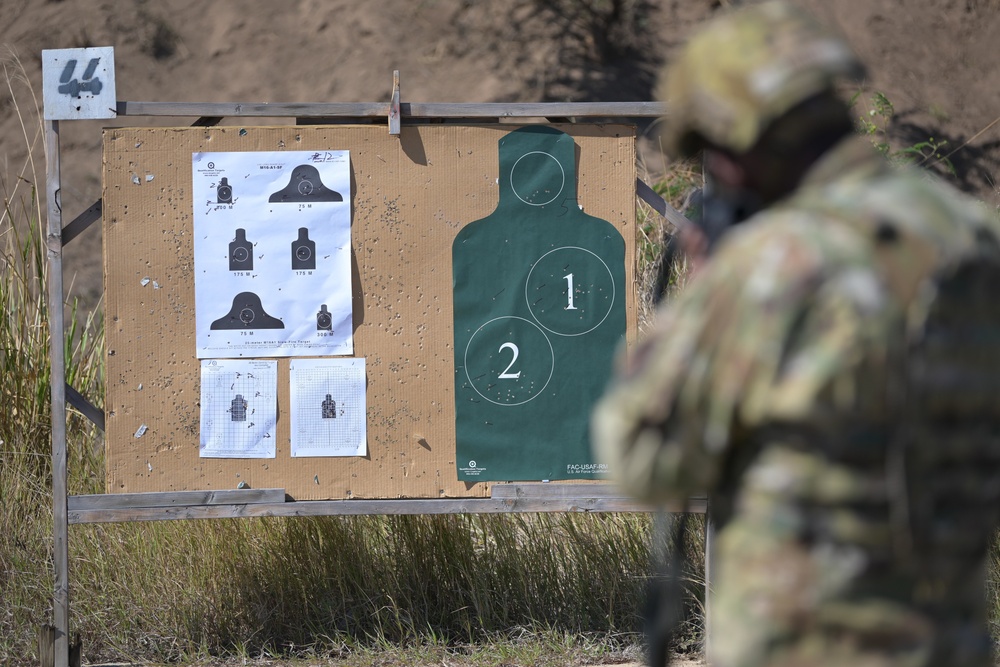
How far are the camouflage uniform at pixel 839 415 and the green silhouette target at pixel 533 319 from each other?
2.79m

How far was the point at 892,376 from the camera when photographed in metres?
1.51

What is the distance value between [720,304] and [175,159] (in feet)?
11.2

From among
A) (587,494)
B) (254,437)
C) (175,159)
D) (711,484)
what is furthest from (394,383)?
(711,484)

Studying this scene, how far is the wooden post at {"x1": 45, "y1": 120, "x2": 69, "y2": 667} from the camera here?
4227mm

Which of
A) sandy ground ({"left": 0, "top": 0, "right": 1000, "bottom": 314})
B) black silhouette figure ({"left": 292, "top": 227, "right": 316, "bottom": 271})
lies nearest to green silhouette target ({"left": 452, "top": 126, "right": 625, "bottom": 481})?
black silhouette figure ({"left": 292, "top": 227, "right": 316, "bottom": 271})

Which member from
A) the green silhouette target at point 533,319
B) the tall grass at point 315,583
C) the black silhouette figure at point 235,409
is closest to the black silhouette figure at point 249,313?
the black silhouette figure at point 235,409

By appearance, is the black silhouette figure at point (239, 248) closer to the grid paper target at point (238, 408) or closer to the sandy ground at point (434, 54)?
the grid paper target at point (238, 408)

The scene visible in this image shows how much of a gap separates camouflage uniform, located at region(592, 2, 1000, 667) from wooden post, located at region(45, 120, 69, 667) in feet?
10.8

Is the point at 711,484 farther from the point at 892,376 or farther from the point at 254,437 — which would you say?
the point at 254,437

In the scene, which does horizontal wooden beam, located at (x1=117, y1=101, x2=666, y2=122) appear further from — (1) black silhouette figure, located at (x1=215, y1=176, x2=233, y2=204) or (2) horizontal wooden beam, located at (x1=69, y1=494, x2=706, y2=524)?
(2) horizontal wooden beam, located at (x1=69, y1=494, x2=706, y2=524)

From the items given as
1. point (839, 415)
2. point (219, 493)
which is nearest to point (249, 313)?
point (219, 493)

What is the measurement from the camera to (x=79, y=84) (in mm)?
4285

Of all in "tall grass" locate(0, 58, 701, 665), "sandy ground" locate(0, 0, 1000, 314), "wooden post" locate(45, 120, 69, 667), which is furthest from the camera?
"sandy ground" locate(0, 0, 1000, 314)

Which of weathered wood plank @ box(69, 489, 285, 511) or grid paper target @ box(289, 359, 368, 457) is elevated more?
grid paper target @ box(289, 359, 368, 457)
